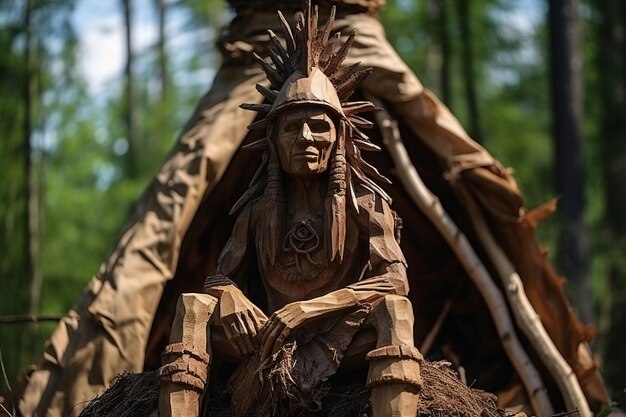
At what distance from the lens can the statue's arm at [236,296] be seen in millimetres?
5895

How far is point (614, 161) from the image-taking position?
1487 centimetres

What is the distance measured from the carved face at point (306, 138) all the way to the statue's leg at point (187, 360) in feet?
2.66

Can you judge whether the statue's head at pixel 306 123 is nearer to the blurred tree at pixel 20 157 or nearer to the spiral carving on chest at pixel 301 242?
the spiral carving on chest at pixel 301 242

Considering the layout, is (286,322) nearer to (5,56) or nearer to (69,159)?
(5,56)

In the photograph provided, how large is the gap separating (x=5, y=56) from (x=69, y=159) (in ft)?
22.7

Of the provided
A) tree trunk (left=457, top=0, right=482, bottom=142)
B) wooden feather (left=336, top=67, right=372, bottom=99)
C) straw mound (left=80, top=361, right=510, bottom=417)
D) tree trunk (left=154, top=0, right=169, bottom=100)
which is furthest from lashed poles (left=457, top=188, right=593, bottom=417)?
tree trunk (left=154, top=0, right=169, bottom=100)

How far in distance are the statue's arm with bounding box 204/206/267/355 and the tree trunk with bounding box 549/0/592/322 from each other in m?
6.19

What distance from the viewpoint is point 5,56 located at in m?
12.7

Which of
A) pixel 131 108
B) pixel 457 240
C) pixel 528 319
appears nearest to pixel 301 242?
pixel 457 240

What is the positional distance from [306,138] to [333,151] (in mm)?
206

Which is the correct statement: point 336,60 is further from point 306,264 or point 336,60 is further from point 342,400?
point 342,400

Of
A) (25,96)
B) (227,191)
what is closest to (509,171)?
(227,191)

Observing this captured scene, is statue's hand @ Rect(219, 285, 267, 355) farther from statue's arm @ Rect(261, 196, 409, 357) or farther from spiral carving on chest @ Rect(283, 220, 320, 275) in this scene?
spiral carving on chest @ Rect(283, 220, 320, 275)

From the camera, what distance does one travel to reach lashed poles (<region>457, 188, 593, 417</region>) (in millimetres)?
8156
